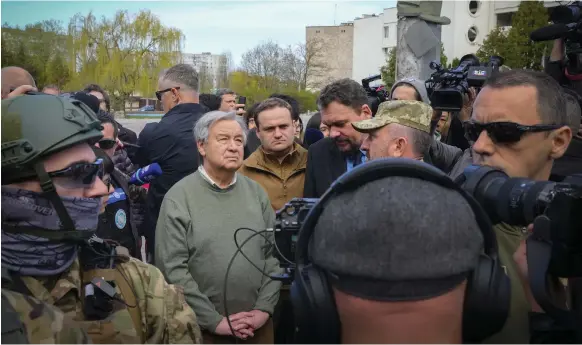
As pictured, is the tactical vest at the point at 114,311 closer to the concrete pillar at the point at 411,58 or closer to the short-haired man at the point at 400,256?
the short-haired man at the point at 400,256

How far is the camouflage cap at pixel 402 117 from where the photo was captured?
304cm

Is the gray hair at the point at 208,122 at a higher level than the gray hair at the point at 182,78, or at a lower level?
lower

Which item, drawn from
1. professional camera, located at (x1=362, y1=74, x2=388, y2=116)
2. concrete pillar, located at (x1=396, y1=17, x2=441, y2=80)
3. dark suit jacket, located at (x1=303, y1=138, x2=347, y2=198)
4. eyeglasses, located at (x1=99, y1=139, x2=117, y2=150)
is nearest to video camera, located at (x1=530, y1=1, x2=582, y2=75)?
dark suit jacket, located at (x1=303, y1=138, x2=347, y2=198)

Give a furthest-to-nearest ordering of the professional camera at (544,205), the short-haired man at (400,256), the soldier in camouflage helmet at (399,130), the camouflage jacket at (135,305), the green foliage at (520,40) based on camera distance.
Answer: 1. the green foliage at (520,40)
2. the soldier in camouflage helmet at (399,130)
3. the camouflage jacket at (135,305)
4. the professional camera at (544,205)
5. the short-haired man at (400,256)

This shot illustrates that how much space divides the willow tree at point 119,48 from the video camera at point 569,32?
11524mm

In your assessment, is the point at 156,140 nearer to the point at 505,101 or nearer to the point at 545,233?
the point at 505,101

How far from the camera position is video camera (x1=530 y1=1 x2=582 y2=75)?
2.90 m

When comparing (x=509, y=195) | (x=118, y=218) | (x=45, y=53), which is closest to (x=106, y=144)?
(x=118, y=218)

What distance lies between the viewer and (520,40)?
28750 millimetres

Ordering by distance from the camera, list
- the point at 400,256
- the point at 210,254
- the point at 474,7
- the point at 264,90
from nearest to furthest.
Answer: the point at 400,256 → the point at 210,254 → the point at 264,90 → the point at 474,7

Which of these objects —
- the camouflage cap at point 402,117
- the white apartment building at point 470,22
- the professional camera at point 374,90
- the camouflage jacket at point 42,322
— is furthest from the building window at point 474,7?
the camouflage jacket at point 42,322

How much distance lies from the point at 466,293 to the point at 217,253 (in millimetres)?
2307

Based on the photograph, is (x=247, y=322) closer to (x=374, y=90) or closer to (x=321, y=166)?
(x=321, y=166)

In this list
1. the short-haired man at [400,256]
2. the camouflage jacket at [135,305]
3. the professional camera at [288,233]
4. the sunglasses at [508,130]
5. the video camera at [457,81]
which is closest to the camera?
the short-haired man at [400,256]
